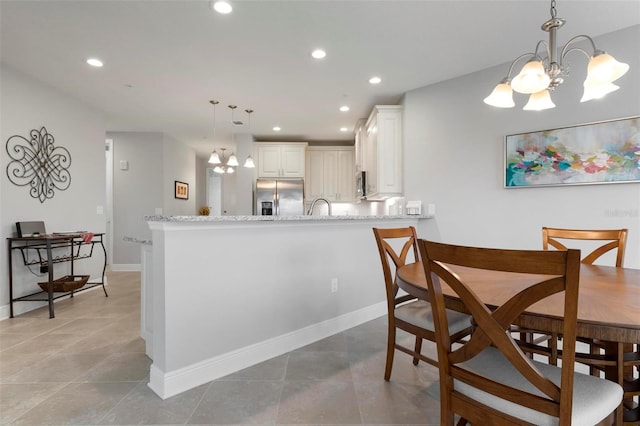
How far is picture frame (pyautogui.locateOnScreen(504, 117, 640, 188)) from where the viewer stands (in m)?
2.29

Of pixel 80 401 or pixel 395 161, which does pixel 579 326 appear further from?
pixel 395 161

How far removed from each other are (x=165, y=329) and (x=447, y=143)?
3091mm

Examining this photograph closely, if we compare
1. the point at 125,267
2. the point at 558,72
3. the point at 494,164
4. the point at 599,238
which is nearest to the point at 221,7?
the point at 558,72

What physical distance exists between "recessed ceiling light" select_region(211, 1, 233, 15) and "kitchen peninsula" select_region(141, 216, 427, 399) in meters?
1.47

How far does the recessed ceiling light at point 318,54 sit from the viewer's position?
2607 millimetres

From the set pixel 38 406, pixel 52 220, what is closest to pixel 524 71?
pixel 38 406

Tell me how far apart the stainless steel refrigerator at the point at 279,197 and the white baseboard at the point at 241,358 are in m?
3.00

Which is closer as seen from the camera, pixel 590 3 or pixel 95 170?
pixel 590 3

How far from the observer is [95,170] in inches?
162

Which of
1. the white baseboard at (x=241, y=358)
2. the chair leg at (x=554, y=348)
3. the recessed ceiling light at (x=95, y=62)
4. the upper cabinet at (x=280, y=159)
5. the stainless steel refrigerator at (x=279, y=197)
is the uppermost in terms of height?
the recessed ceiling light at (x=95, y=62)

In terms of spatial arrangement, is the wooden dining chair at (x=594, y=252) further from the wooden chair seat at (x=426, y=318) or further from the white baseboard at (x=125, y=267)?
A: the white baseboard at (x=125, y=267)

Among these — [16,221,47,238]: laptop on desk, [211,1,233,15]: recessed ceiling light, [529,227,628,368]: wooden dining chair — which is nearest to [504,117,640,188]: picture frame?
[529,227,628,368]: wooden dining chair

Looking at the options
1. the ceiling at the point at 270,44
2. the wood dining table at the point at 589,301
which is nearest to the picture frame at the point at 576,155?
the ceiling at the point at 270,44

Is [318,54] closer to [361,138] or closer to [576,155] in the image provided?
[361,138]
